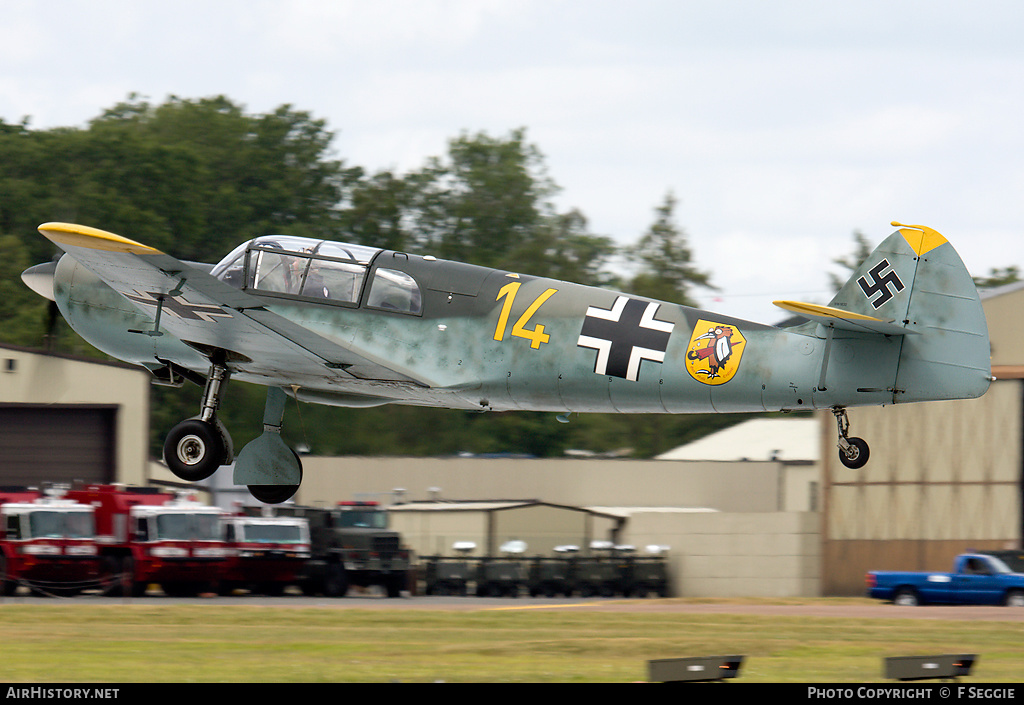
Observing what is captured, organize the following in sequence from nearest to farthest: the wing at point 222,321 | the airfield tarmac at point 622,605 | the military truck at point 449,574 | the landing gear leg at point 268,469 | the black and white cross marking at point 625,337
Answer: the wing at point 222,321 < the black and white cross marking at point 625,337 < the landing gear leg at point 268,469 < the airfield tarmac at point 622,605 < the military truck at point 449,574

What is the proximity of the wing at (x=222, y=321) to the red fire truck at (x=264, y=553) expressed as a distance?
1701 cm

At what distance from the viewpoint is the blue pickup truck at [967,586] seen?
30.2 m

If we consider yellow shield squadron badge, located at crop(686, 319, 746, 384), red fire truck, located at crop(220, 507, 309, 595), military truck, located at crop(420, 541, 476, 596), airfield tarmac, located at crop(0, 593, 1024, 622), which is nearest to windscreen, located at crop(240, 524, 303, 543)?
red fire truck, located at crop(220, 507, 309, 595)

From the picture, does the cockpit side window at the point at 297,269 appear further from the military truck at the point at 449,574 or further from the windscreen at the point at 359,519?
the military truck at the point at 449,574

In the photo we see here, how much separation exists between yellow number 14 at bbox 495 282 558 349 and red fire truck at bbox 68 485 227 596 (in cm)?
1803

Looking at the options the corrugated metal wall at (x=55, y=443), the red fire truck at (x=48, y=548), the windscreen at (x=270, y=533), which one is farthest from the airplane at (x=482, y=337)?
the corrugated metal wall at (x=55, y=443)

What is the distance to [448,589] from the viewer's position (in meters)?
35.2

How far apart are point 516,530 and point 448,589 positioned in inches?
199

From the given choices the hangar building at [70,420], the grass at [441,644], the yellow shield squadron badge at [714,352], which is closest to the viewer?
the yellow shield squadron badge at [714,352]

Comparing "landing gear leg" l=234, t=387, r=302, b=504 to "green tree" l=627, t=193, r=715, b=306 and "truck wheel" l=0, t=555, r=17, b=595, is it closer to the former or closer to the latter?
"truck wheel" l=0, t=555, r=17, b=595

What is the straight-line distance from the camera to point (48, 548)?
28.9 m

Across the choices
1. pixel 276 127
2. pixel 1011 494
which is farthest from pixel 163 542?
pixel 276 127

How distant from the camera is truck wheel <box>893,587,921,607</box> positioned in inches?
1211

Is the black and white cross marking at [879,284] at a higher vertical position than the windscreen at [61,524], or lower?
higher
